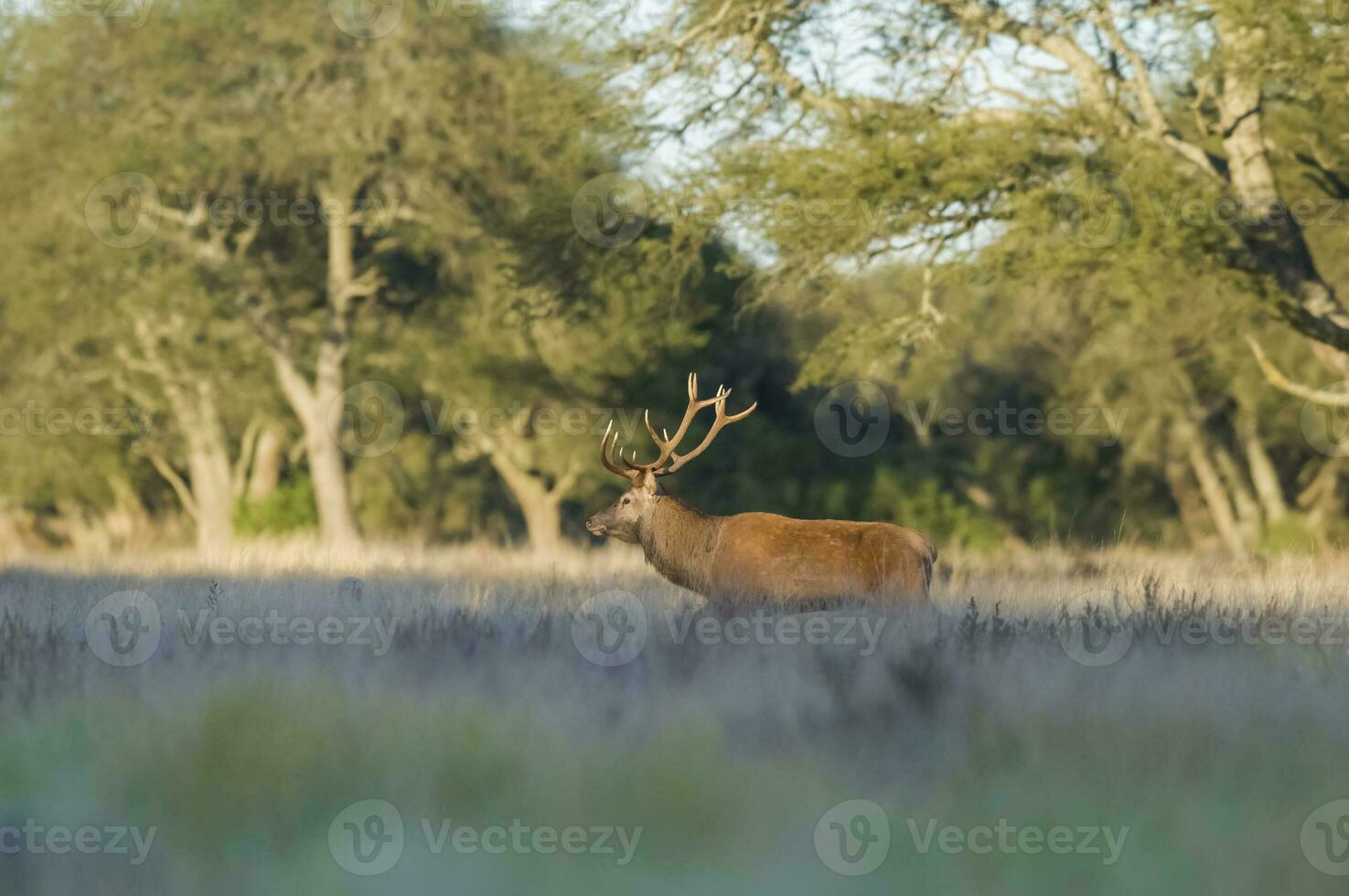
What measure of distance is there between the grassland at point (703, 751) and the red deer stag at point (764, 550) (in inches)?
22.3

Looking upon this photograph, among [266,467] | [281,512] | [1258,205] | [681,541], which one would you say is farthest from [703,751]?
[266,467]

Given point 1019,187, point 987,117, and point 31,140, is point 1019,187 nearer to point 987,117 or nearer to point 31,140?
point 987,117

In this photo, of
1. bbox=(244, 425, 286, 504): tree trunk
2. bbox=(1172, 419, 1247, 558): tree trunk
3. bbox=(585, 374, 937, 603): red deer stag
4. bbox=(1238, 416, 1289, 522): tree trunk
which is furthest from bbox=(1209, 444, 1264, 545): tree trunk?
bbox=(585, 374, 937, 603): red deer stag

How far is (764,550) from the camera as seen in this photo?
11.8 m

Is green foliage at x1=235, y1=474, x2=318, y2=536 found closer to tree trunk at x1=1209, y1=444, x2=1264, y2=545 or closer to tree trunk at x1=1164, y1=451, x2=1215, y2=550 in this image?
tree trunk at x1=1164, y1=451, x2=1215, y2=550

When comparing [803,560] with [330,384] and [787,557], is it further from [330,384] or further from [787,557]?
[330,384]

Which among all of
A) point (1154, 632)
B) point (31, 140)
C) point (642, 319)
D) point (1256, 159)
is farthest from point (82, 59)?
point (1154, 632)

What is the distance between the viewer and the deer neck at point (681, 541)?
484 inches

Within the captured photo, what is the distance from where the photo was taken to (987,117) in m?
19.4

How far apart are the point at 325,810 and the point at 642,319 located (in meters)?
24.3

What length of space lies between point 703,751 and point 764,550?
3990 millimetres

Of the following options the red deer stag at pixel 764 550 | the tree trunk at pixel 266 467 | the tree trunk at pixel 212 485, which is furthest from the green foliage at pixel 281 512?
the red deer stag at pixel 764 550

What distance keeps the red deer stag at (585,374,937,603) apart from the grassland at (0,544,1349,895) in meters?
0.57

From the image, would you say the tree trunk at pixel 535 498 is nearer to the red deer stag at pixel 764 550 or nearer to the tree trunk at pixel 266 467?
the tree trunk at pixel 266 467
